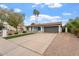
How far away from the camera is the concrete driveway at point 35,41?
9.55ft

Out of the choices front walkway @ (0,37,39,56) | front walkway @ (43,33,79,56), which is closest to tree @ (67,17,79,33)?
front walkway @ (43,33,79,56)

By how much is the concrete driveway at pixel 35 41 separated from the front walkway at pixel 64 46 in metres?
0.08

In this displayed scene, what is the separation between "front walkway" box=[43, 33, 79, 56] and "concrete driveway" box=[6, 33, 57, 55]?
8cm

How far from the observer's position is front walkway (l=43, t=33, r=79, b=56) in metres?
2.84

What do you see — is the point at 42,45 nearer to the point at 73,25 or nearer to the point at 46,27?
the point at 46,27

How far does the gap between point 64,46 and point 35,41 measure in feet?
1.45

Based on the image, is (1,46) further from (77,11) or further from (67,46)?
(77,11)

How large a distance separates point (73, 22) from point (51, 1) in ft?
1.48

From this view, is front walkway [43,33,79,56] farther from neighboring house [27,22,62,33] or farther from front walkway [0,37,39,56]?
front walkway [0,37,39,56]

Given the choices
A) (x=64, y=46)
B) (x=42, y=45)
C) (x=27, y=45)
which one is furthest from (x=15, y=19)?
(x=64, y=46)

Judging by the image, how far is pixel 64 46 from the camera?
9.61 ft

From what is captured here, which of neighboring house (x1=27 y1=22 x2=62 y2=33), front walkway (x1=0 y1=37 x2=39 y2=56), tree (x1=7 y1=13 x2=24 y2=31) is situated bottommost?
front walkway (x1=0 y1=37 x2=39 y2=56)

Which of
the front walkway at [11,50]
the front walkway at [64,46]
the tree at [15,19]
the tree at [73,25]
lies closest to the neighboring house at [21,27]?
the tree at [15,19]

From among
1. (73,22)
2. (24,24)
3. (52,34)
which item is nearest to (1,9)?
(24,24)
